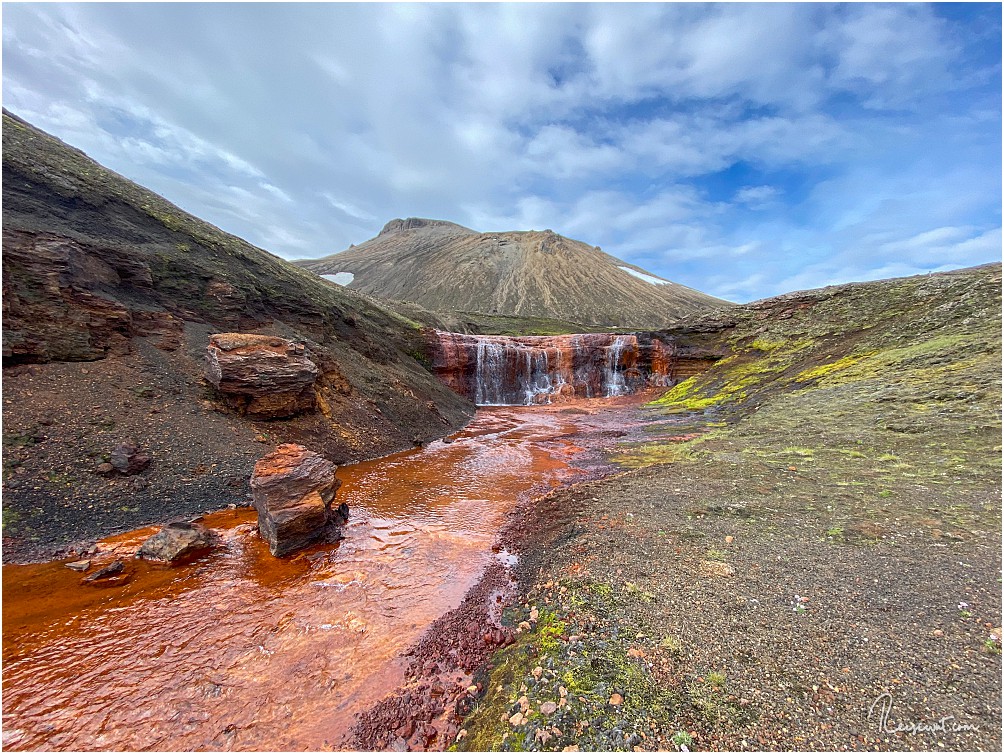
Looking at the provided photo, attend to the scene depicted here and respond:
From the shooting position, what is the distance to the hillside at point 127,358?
8.93 m

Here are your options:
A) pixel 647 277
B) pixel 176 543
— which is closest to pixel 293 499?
pixel 176 543

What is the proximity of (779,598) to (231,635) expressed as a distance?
7.42 metres

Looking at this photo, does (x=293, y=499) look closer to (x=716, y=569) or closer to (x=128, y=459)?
(x=128, y=459)

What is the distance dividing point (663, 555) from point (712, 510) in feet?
7.73

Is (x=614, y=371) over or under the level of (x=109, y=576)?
over

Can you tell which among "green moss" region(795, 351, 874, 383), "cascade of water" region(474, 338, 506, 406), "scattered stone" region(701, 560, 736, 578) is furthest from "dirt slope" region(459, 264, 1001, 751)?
"cascade of water" region(474, 338, 506, 406)

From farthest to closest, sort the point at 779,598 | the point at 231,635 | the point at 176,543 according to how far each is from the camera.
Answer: the point at 176,543
the point at 231,635
the point at 779,598

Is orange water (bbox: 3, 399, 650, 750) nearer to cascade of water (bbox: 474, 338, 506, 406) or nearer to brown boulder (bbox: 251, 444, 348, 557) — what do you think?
brown boulder (bbox: 251, 444, 348, 557)

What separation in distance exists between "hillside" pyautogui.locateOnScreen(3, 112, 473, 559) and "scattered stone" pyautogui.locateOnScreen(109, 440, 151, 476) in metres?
0.22

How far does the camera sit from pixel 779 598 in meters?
4.82

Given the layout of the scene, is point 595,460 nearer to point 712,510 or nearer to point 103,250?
point 712,510

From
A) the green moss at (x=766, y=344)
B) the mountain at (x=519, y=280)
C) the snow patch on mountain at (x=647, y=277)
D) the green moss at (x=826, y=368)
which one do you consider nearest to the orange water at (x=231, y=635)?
the green moss at (x=826, y=368)

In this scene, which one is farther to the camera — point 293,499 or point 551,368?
point 551,368

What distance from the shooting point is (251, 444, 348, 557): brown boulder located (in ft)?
25.8
